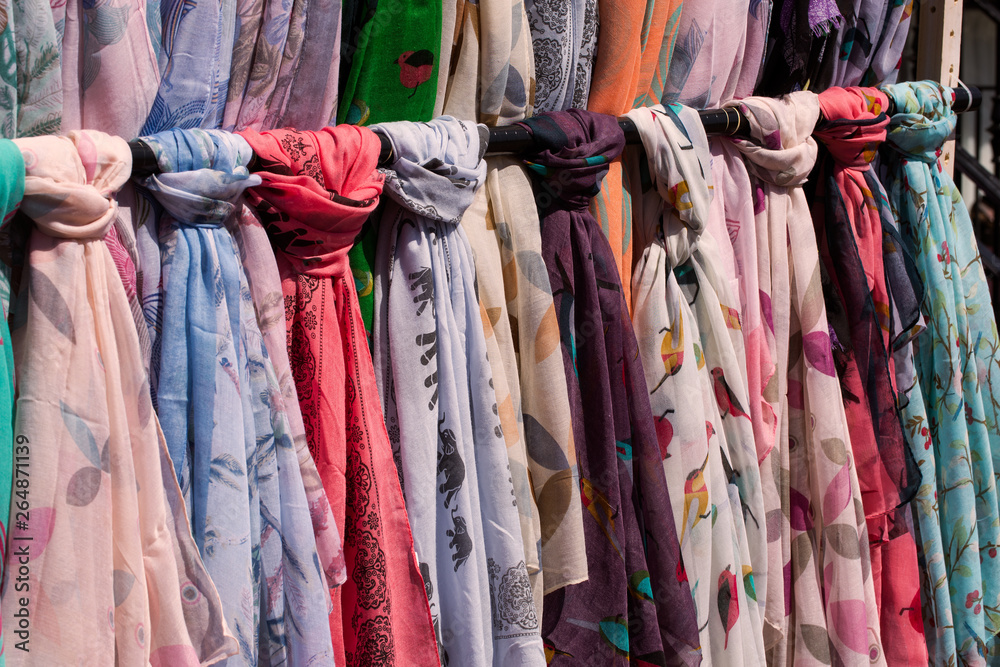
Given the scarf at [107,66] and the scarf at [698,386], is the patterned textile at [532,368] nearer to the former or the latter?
the scarf at [698,386]

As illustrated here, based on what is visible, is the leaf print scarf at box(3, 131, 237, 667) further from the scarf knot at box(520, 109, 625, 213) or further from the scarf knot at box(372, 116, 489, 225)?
the scarf knot at box(520, 109, 625, 213)

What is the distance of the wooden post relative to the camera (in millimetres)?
1812

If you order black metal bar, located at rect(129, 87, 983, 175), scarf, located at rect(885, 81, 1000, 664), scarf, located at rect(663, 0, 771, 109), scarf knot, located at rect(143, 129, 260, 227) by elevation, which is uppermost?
scarf, located at rect(663, 0, 771, 109)

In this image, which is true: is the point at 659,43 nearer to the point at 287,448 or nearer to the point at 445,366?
the point at 445,366

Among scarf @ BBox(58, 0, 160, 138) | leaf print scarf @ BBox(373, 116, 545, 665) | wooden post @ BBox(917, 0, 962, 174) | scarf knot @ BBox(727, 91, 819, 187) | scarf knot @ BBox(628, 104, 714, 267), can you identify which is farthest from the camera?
wooden post @ BBox(917, 0, 962, 174)

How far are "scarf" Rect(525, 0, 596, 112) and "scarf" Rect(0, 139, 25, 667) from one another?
735mm

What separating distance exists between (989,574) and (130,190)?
1.78m

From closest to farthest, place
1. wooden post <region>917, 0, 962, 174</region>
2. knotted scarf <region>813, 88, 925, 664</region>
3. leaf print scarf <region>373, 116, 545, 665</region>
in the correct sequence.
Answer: leaf print scarf <region>373, 116, 545, 665</region>
knotted scarf <region>813, 88, 925, 664</region>
wooden post <region>917, 0, 962, 174</region>

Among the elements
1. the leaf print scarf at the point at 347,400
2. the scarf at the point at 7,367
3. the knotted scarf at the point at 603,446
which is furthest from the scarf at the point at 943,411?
the scarf at the point at 7,367

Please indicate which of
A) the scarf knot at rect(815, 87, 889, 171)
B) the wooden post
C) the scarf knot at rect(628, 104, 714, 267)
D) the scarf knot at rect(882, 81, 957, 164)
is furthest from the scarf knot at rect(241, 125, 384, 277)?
the wooden post

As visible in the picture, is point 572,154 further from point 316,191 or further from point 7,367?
point 7,367

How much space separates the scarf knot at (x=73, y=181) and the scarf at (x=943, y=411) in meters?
1.40

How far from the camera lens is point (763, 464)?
4.87 ft

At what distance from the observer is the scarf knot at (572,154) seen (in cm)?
121
